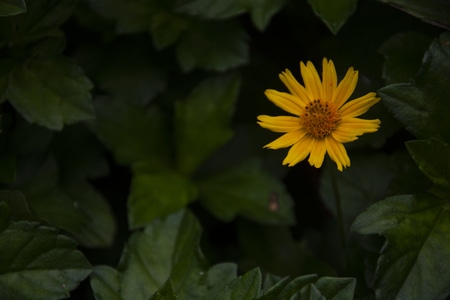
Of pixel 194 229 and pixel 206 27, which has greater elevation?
pixel 206 27

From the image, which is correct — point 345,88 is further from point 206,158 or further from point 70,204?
point 70,204

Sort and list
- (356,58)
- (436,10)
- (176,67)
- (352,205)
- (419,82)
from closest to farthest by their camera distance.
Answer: (419,82)
(436,10)
(352,205)
(356,58)
(176,67)

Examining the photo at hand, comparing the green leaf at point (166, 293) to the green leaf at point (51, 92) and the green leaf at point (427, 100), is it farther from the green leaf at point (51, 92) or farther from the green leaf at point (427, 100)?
the green leaf at point (427, 100)

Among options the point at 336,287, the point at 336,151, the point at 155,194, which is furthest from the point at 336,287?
the point at 155,194

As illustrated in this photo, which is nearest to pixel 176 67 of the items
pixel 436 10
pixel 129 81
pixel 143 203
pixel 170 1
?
pixel 129 81

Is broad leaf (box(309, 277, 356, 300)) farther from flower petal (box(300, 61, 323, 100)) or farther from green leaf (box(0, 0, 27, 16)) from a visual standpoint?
green leaf (box(0, 0, 27, 16))

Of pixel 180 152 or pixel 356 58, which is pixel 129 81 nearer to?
pixel 180 152
